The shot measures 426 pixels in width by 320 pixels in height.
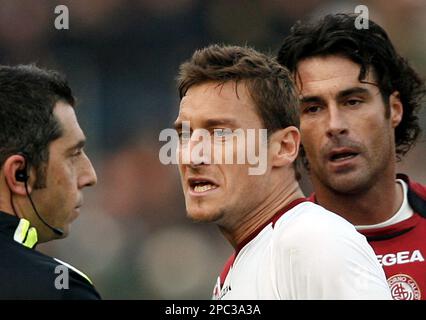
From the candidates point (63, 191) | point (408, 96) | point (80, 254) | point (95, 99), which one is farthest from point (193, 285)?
point (63, 191)

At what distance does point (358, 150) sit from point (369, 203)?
0.26 m

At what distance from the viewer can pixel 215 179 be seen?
3109 mm

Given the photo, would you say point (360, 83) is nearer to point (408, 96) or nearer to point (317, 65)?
point (317, 65)

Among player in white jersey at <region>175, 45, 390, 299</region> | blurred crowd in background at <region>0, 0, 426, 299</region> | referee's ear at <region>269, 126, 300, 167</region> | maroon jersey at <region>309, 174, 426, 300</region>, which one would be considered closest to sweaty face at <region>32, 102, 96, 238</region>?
player in white jersey at <region>175, 45, 390, 299</region>

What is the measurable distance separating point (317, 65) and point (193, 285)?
3.90 meters

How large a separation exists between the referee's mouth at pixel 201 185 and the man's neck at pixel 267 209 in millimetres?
170

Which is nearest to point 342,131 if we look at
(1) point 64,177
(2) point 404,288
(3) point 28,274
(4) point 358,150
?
(4) point 358,150

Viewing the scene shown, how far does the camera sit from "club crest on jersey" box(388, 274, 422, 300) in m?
3.75

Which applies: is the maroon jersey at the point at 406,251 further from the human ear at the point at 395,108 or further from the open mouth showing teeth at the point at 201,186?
the open mouth showing teeth at the point at 201,186

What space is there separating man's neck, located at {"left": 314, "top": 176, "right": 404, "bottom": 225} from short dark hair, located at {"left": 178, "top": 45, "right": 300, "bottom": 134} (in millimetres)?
984

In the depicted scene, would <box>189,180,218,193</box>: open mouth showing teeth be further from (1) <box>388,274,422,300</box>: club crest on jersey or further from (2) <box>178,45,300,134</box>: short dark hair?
(1) <box>388,274,422,300</box>: club crest on jersey

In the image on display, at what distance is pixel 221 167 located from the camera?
10.2 feet

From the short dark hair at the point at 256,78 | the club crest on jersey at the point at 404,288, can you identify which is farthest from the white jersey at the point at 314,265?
the club crest on jersey at the point at 404,288

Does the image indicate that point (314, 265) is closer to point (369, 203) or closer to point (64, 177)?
point (64, 177)
